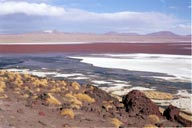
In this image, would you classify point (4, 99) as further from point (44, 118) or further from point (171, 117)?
point (171, 117)

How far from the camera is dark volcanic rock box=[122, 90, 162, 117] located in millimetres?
13836

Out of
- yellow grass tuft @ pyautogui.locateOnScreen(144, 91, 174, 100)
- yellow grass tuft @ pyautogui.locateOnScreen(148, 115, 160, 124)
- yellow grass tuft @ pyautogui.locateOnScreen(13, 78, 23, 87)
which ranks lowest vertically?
yellow grass tuft @ pyautogui.locateOnScreen(144, 91, 174, 100)

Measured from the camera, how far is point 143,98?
46.1ft

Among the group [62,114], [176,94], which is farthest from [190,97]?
[62,114]

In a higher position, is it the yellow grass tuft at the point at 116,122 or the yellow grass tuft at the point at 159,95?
the yellow grass tuft at the point at 116,122

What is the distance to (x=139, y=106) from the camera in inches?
554

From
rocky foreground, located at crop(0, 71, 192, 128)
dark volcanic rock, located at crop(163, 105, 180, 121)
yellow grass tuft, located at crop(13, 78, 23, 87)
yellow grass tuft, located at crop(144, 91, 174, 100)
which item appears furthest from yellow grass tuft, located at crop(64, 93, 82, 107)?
yellow grass tuft, located at crop(144, 91, 174, 100)

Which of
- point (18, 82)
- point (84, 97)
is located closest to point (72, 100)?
point (84, 97)

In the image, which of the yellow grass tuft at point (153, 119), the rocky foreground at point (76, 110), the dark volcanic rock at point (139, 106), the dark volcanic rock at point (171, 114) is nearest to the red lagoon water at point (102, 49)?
the rocky foreground at point (76, 110)

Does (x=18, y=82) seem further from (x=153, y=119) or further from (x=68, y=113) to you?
(x=153, y=119)

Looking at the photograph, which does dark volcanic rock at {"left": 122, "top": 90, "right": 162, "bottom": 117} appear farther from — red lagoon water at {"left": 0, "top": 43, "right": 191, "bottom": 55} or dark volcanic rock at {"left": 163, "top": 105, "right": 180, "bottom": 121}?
red lagoon water at {"left": 0, "top": 43, "right": 191, "bottom": 55}

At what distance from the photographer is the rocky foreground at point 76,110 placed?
443 inches

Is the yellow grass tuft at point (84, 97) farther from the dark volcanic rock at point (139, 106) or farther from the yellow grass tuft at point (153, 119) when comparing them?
the yellow grass tuft at point (153, 119)

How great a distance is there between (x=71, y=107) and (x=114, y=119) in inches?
84.7
